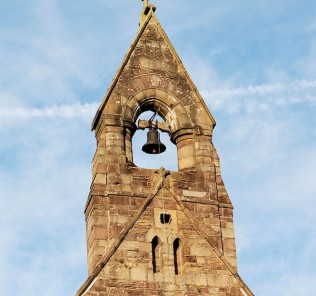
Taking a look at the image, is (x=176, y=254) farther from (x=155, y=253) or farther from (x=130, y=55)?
(x=130, y=55)

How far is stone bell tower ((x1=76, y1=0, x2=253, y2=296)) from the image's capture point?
23.8m

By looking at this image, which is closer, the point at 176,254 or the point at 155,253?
the point at 155,253

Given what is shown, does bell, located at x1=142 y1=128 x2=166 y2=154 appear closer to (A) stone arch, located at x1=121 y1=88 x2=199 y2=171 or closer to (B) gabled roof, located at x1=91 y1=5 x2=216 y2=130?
(A) stone arch, located at x1=121 y1=88 x2=199 y2=171

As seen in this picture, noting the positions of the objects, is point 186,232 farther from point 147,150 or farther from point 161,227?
point 147,150

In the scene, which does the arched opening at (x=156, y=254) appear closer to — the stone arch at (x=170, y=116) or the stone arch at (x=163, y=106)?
the stone arch at (x=170, y=116)

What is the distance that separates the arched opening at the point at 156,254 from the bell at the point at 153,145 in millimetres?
2752


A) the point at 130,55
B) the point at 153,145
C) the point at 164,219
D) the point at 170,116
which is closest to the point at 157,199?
the point at 164,219

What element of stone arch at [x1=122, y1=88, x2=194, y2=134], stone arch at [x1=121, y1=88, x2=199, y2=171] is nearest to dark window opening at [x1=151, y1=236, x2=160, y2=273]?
stone arch at [x1=121, y1=88, x2=199, y2=171]

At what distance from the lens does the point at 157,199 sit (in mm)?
24828

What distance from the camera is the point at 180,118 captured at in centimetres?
2644

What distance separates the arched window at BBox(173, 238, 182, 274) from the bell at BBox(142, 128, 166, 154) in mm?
2740

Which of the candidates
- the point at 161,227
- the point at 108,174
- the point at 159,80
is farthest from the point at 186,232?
the point at 159,80

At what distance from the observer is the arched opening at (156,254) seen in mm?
23969

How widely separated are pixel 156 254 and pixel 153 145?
3.14 meters
